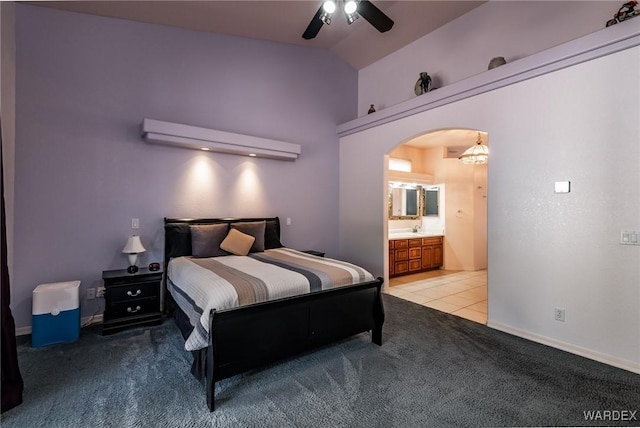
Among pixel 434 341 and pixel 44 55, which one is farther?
pixel 44 55

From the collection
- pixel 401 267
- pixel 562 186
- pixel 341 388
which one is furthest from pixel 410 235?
pixel 341 388

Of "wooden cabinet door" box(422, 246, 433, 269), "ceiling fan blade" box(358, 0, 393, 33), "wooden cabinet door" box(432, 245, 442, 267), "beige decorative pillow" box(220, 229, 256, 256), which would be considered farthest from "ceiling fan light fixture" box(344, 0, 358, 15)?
"wooden cabinet door" box(432, 245, 442, 267)

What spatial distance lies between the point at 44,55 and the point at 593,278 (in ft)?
20.0

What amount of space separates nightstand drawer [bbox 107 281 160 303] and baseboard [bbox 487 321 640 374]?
12.9 ft

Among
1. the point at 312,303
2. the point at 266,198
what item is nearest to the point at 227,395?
the point at 312,303

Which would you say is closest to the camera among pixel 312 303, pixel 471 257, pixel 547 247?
pixel 312 303

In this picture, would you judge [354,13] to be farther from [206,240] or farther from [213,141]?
[206,240]

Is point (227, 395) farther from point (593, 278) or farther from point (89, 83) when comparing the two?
point (89, 83)

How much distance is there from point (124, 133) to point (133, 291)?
6.38 feet

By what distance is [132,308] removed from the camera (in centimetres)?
319

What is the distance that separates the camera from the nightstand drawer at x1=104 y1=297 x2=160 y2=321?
3.08 m

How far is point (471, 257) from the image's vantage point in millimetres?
6375

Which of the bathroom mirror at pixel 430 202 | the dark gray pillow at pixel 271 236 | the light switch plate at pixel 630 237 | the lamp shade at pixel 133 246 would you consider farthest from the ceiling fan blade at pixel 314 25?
the bathroom mirror at pixel 430 202

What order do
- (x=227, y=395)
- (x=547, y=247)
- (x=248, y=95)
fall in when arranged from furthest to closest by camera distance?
(x=248, y=95) → (x=547, y=247) → (x=227, y=395)
